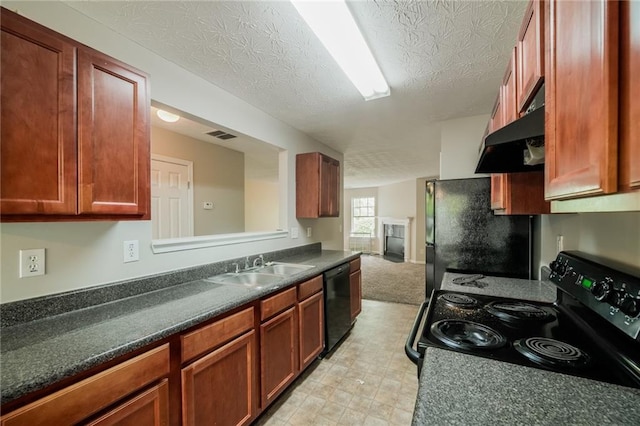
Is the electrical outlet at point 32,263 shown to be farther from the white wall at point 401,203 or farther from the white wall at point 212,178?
the white wall at point 401,203

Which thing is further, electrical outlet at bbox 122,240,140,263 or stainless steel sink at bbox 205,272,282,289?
stainless steel sink at bbox 205,272,282,289

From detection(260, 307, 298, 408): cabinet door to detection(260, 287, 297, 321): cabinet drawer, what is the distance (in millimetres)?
46

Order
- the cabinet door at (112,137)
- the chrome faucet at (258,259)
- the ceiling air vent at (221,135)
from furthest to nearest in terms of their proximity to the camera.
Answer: the ceiling air vent at (221,135)
the chrome faucet at (258,259)
the cabinet door at (112,137)

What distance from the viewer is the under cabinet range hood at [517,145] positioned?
0.80m

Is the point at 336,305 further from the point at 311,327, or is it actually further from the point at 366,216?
the point at 366,216

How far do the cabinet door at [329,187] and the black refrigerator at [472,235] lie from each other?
1230 millimetres

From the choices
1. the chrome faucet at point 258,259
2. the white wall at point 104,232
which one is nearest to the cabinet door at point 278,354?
the chrome faucet at point 258,259

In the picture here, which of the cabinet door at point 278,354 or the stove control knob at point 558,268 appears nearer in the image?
the stove control knob at point 558,268

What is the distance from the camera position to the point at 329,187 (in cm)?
339

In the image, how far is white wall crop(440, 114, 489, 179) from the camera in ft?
9.25

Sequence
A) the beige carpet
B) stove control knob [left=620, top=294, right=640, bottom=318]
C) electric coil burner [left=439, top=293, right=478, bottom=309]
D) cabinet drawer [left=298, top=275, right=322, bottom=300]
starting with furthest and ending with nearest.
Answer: the beige carpet < cabinet drawer [left=298, top=275, right=322, bottom=300] < electric coil burner [left=439, top=293, right=478, bottom=309] < stove control knob [left=620, top=294, right=640, bottom=318]

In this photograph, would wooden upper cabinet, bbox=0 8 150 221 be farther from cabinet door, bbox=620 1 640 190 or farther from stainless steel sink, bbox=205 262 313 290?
cabinet door, bbox=620 1 640 190

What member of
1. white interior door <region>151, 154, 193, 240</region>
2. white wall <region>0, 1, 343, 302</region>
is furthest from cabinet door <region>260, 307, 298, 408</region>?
white interior door <region>151, 154, 193, 240</region>

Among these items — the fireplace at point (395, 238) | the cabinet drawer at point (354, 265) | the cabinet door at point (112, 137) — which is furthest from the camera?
the fireplace at point (395, 238)
